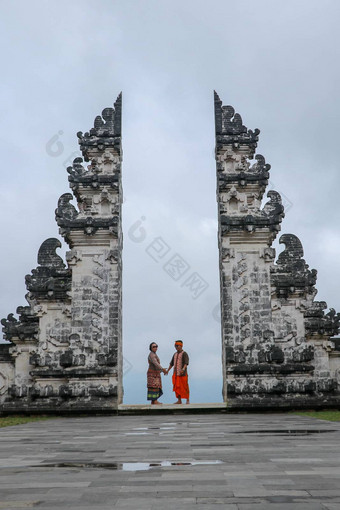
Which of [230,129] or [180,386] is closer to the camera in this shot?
[180,386]

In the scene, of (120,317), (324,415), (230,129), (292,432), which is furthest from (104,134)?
(292,432)

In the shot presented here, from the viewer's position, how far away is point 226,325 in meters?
16.7

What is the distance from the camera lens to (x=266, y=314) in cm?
1672

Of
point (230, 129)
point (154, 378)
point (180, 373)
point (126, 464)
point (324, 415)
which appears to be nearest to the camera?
point (126, 464)

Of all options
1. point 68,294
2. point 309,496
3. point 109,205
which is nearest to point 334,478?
point 309,496

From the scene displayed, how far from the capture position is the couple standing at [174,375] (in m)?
16.4

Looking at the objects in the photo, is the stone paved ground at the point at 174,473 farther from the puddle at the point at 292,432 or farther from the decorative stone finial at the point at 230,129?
the decorative stone finial at the point at 230,129

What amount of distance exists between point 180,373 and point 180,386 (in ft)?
1.33

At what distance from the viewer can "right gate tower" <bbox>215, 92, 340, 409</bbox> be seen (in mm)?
16094

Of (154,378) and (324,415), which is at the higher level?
(154,378)

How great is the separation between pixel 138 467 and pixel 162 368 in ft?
37.7

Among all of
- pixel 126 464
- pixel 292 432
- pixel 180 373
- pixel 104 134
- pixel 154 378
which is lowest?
pixel 292 432

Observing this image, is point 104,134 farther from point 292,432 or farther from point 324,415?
point 292,432

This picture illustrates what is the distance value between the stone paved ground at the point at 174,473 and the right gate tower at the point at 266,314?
8255mm
